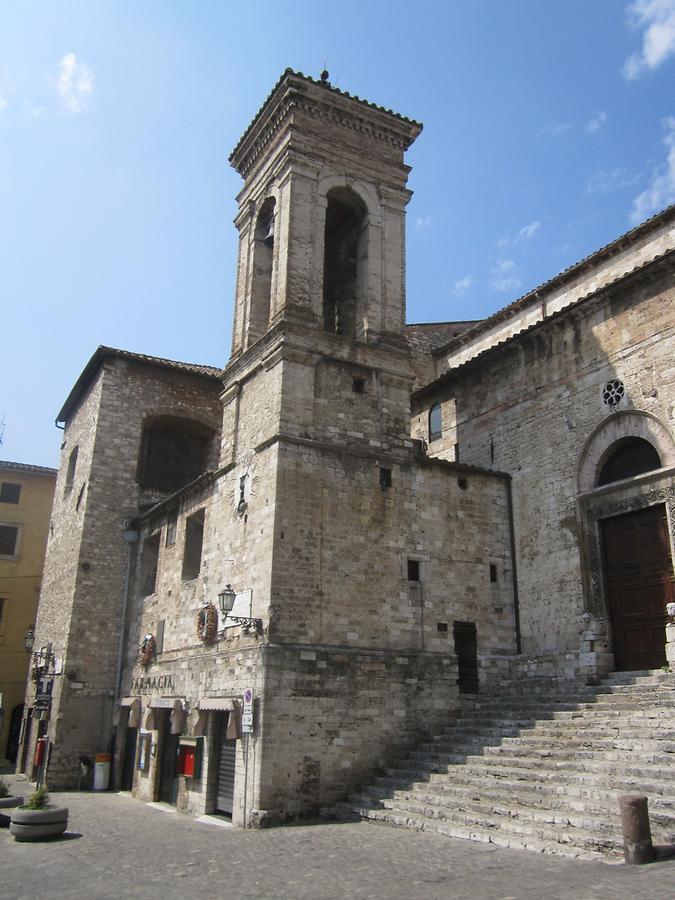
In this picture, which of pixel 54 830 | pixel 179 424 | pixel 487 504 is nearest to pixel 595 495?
pixel 487 504

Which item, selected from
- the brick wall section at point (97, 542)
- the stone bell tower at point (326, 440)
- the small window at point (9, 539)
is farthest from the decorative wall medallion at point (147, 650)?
the small window at point (9, 539)

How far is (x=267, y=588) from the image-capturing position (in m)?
13.7

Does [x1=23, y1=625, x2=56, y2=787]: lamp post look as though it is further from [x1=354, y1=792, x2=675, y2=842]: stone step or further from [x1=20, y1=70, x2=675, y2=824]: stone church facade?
[x1=354, y1=792, x2=675, y2=842]: stone step

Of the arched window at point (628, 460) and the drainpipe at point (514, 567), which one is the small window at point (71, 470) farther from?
the arched window at point (628, 460)

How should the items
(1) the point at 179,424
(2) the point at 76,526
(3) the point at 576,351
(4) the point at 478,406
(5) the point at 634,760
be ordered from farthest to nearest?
(1) the point at 179,424
(2) the point at 76,526
(4) the point at 478,406
(3) the point at 576,351
(5) the point at 634,760

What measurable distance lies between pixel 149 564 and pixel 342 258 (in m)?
9.78

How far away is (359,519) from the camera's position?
1499cm

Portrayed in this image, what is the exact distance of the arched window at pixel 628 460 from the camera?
14.5 m

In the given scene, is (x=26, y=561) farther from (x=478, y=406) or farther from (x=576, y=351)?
(x=576, y=351)

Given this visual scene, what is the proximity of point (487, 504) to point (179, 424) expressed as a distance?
1149cm

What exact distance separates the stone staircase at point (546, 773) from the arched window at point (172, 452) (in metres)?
12.5

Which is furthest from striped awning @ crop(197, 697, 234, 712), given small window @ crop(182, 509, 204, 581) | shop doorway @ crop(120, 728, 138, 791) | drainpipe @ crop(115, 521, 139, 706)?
drainpipe @ crop(115, 521, 139, 706)

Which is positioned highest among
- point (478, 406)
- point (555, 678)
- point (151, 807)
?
point (478, 406)

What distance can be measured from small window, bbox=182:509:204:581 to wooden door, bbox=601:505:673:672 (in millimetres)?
9229
